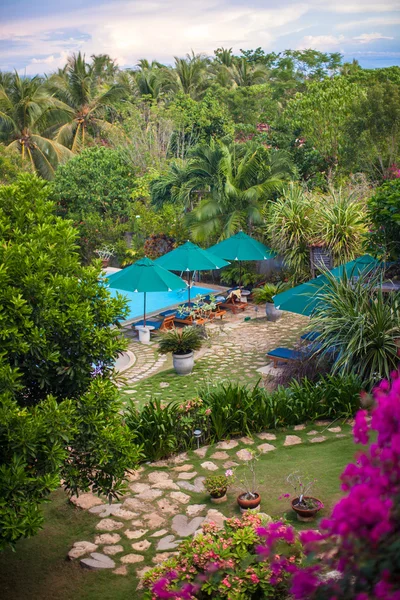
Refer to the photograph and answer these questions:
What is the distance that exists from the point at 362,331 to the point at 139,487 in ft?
15.7

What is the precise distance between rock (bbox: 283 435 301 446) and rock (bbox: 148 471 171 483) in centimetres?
188

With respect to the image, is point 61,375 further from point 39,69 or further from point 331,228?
point 39,69

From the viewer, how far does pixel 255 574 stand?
522cm

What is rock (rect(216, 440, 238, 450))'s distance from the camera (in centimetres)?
909

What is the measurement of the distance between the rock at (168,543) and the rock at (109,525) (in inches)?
23.9

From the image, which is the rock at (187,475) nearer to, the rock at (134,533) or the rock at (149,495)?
the rock at (149,495)

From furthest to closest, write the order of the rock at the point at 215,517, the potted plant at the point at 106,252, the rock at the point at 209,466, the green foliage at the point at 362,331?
1. the potted plant at the point at 106,252
2. the green foliage at the point at 362,331
3. the rock at the point at 209,466
4. the rock at the point at 215,517

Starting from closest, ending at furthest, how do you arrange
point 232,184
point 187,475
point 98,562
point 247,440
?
point 98,562, point 187,475, point 247,440, point 232,184

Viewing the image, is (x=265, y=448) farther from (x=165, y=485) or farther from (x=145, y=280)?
(x=145, y=280)

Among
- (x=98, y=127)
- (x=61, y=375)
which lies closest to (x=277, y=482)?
(x=61, y=375)

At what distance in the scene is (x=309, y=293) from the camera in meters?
12.7

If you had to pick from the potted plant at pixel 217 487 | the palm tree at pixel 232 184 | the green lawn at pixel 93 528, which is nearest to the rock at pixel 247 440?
the green lawn at pixel 93 528

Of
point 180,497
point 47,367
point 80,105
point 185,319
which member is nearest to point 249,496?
point 180,497

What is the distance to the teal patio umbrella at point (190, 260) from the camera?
56.4 feet
